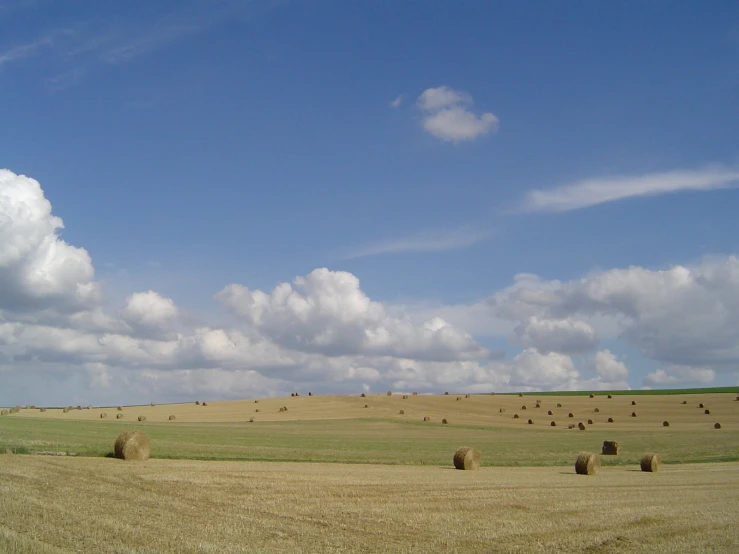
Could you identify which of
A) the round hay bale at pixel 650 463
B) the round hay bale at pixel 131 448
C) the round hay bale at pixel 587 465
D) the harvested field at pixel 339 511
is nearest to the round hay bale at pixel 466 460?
the harvested field at pixel 339 511

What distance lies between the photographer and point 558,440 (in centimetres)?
4709

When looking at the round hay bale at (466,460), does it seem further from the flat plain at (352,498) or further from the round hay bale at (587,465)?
the round hay bale at (587,465)

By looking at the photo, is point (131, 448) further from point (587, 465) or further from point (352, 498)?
point (587, 465)

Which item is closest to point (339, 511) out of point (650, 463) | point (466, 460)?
point (466, 460)

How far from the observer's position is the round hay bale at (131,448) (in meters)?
26.4

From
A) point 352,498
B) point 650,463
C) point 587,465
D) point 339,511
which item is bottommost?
point 650,463

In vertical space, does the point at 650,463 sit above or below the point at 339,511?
below

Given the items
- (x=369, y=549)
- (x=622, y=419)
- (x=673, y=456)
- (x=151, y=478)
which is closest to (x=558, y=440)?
(x=673, y=456)

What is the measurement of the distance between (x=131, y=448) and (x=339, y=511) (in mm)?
13699

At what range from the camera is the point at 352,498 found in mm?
17672

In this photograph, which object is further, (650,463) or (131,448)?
(650,463)

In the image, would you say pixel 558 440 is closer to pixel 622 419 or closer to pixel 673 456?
pixel 673 456

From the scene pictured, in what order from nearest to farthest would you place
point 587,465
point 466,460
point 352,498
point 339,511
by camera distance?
point 339,511 < point 352,498 < point 587,465 < point 466,460

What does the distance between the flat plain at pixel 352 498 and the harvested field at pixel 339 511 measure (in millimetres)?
43
